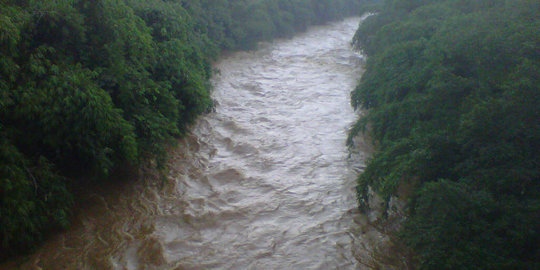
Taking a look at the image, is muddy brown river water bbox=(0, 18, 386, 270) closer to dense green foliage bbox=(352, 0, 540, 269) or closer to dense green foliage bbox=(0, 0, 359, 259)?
dense green foliage bbox=(0, 0, 359, 259)

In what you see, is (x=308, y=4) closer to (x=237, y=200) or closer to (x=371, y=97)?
(x=371, y=97)

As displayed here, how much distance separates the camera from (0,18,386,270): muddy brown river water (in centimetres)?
659

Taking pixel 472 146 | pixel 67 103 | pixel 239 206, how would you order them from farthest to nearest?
pixel 239 206 < pixel 67 103 < pixel 472 146

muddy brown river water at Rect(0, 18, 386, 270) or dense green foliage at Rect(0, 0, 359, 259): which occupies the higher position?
dense green foliage at Rect(0, 0, 359, 259)

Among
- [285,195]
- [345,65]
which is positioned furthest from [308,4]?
[285,195]

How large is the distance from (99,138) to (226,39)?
50.4ft

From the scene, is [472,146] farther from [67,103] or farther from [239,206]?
[67,103]

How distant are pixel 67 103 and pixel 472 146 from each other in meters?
5.79

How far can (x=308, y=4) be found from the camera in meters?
31.7

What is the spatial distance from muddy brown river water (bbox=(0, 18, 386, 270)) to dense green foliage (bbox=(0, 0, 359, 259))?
25.8 inches

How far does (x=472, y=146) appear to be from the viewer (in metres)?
6.17

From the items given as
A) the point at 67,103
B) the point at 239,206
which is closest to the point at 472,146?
the point at 239,206

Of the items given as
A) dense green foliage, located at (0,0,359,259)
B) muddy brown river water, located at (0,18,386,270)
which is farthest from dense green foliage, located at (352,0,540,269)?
dense green foliage, located at (0,0,359,259)

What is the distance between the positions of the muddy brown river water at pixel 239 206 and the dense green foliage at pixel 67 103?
0.66 metres
